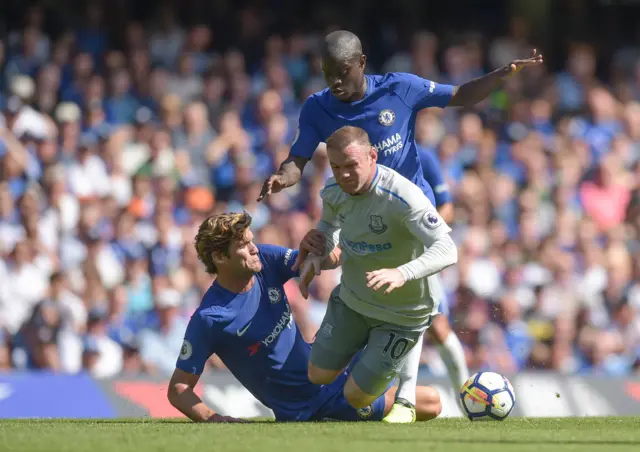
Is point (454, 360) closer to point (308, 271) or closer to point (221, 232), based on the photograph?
point (308, 271)

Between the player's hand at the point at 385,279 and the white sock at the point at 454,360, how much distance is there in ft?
6.80

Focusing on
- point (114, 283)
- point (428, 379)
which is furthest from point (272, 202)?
A: point (428, 379)

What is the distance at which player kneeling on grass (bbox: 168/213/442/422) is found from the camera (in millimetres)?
7875

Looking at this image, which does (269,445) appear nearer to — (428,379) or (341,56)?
(341,56)

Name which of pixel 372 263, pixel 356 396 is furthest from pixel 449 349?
pixel 372 263

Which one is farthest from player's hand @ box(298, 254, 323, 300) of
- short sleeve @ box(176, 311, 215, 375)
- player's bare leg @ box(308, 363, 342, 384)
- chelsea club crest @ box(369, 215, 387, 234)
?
short sleeve @ box(176, 311, 215, 375)

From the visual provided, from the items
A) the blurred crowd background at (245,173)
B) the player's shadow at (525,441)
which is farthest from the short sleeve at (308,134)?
the blurred crowd background at (245,173)

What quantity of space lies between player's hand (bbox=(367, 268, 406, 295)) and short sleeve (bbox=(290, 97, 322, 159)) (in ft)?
5.39

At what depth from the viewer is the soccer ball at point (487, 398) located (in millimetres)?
8250

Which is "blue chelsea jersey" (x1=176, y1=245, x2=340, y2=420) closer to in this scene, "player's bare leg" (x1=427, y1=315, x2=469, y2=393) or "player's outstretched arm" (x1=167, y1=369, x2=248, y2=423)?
"player's outstretched arm" (x1=167, y1=369, x2=248, y2=423)

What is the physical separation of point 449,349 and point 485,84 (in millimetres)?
2050

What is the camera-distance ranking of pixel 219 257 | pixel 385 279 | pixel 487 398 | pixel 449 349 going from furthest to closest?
pixel 449 349 → pixel 487 398 → pixel 219 257 → pixel 385 279

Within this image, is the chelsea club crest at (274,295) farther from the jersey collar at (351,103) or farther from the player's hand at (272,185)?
the jersey collar at (351,103)

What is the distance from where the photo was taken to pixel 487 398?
826 centimetres
